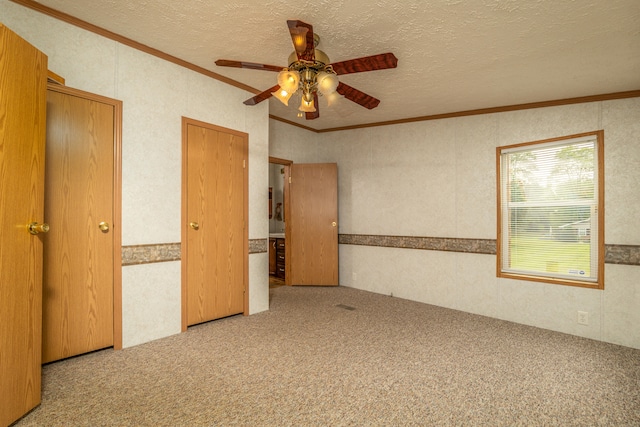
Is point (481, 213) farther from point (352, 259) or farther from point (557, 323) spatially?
point (352, 259)

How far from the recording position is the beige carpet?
1828 mm

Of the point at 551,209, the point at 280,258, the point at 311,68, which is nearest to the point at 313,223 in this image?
the point at 280,258

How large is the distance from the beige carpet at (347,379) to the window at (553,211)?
729 millimetres

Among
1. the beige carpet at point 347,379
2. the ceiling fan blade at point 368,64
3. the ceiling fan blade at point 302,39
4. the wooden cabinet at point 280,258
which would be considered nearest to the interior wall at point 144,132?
the beige carpet at point 347,379

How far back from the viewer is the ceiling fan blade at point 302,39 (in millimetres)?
1759

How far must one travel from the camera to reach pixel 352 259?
522 centimetres

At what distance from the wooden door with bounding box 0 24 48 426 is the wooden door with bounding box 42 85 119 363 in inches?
22.6

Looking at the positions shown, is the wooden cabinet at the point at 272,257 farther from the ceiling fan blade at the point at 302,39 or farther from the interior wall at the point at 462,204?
the ceiling fan blade at the point at 302,39

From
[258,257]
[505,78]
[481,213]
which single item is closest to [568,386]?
[481,213]

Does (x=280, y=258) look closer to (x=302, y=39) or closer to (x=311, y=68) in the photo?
(x=311, y=68)

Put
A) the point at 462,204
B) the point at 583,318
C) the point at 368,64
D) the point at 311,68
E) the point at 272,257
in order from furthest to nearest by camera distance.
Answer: the point at 272,257, the point at 462,204, the point at 583,318, the point at 311,68, the point at 368,64

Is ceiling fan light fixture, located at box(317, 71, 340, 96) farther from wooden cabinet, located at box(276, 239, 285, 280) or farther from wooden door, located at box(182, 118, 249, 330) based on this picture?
wooden cabinet, located at box(276, 239, 285, 280)

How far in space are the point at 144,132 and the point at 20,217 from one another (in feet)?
4.38

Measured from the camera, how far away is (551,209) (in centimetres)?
357
